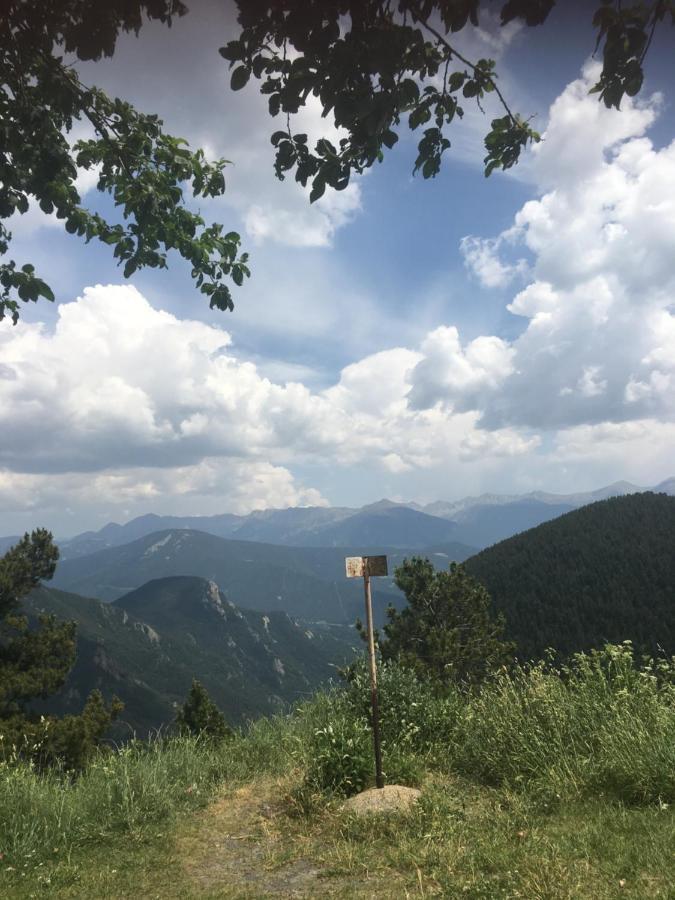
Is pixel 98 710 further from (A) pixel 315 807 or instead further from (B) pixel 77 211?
(B) pixel 77 211

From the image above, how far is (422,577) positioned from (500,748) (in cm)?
2684

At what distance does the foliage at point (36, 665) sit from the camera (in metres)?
23.0

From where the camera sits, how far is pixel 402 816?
6.59m

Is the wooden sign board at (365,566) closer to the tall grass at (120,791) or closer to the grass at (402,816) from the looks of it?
the grass at (402,816)

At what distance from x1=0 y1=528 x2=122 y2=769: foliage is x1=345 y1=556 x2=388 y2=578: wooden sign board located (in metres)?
19.5

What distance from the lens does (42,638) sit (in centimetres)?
2602

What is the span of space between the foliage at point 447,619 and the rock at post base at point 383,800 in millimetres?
25478

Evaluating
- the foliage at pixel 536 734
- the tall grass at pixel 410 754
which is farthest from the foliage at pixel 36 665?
the foliage at pixel 536 734

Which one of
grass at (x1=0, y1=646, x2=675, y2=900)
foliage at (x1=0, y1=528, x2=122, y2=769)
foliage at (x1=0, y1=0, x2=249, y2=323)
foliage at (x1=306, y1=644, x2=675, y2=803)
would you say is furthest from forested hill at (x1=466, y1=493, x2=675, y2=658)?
foliage at (x1=0, y1=0, x2=249, y2=323)

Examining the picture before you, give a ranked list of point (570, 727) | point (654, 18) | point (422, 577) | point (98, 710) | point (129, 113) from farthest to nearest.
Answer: point (422, 577), point (98, 710), point (570, 727), point (129, 113), point (654, 18)

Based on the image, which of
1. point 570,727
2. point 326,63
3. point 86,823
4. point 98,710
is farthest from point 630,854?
point 98,710

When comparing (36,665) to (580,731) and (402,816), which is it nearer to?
(402,816)

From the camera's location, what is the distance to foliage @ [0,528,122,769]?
75.4 ft

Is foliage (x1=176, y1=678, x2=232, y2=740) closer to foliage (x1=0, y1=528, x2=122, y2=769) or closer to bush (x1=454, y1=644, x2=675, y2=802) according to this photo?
foliage (x1=0, y1=528, x2=122, y2=769)
